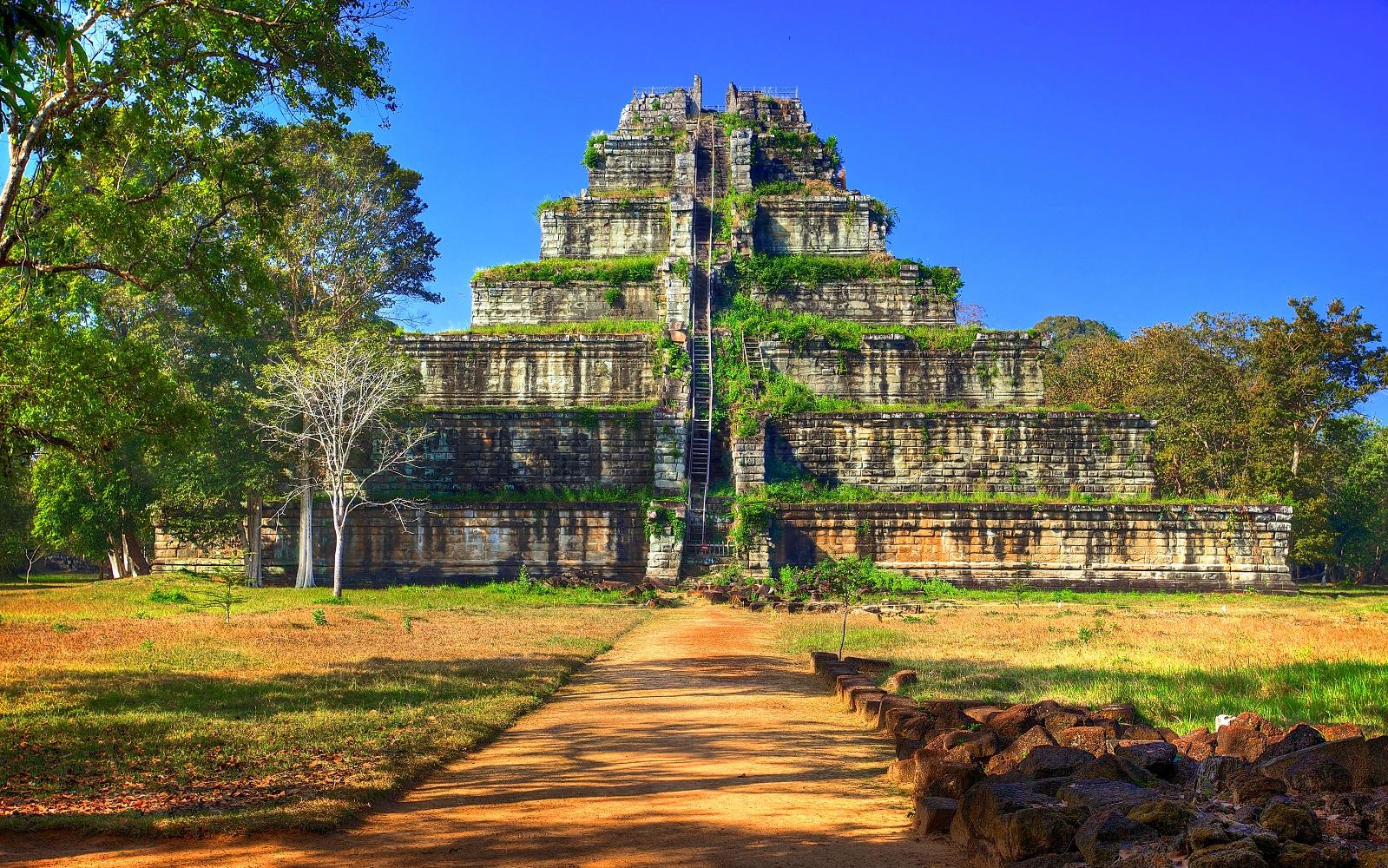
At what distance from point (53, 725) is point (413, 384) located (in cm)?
1844

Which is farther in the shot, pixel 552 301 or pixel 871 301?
pixel 552 301

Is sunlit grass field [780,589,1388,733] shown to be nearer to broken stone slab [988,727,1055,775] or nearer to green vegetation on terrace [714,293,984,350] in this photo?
broken stone slab [988,727,1055,775]

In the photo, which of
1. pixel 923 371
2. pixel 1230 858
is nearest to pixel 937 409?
pixel 923 371

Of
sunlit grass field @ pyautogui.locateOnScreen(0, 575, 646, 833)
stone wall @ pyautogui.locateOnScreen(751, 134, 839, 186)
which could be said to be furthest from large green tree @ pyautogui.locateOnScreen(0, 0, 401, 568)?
stone wall @ pyautogui.locateOnScreen(751, 134, 839, 186)

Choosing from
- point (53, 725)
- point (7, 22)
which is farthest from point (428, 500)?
point (7, 22)

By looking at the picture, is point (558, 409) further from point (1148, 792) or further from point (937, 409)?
point (1148, 792)

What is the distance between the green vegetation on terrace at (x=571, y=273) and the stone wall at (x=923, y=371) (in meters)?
5.44

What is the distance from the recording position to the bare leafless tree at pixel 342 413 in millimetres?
23188

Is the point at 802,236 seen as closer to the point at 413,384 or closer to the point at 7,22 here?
the point at 413,384

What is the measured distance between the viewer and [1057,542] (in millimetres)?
26109

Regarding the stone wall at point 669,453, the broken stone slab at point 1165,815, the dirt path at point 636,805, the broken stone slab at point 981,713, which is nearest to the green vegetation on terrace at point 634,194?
the stone wall at point 669,453

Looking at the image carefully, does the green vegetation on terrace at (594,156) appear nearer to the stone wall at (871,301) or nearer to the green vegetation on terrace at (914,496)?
the stone wall at (871,301)

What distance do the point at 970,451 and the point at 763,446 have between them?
17.9 ft

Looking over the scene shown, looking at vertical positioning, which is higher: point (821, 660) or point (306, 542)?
point (306, 542)
